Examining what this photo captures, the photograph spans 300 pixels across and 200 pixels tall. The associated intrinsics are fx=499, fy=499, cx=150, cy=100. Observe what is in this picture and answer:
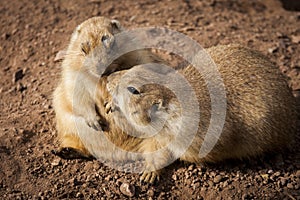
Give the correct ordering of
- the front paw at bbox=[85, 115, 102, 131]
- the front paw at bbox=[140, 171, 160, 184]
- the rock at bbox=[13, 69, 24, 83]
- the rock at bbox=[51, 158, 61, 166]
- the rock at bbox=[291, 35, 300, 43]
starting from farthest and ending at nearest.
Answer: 1. the rock at bbox=[291, 35, 300, 43]
2. the rock at bbox=[13, 69, 24, 83]
3. the front paw at bbox=[85, 115, 102, 131]
4. the rock at bbox=[51, 158, 61, 166]
5. the front paw at bbox=[140, 171, 160, 184]

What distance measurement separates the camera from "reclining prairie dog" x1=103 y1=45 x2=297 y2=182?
4281mm

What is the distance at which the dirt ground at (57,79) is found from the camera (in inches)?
168

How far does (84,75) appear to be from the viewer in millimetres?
4699

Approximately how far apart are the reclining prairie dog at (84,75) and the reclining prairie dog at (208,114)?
27 cm

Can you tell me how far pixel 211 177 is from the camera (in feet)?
14.2

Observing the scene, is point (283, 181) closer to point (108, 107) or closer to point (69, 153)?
point (108, 107)

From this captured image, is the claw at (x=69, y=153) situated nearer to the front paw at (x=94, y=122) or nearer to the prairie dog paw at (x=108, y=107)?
the front paw at (x=94, y=122)

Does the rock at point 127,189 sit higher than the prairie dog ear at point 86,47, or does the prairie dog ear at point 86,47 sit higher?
the prairie dog ear at point 86,47

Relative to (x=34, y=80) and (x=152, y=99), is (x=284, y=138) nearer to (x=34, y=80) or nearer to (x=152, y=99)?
(x=152, y=99)

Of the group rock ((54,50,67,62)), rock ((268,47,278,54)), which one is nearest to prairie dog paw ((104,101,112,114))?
rock ((54,50,67,62))

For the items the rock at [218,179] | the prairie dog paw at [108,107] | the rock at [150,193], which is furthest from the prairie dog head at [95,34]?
the rock at [218,179]

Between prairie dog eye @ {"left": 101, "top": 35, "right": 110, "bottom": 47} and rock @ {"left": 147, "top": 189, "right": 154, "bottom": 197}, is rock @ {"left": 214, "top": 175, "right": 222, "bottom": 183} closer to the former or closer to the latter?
rock @ {"left": 147, "top": 189, "right": 154, "bottom": 197}

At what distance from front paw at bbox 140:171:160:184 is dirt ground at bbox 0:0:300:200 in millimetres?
53

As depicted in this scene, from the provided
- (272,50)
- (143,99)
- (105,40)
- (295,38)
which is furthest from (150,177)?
(295,38)
